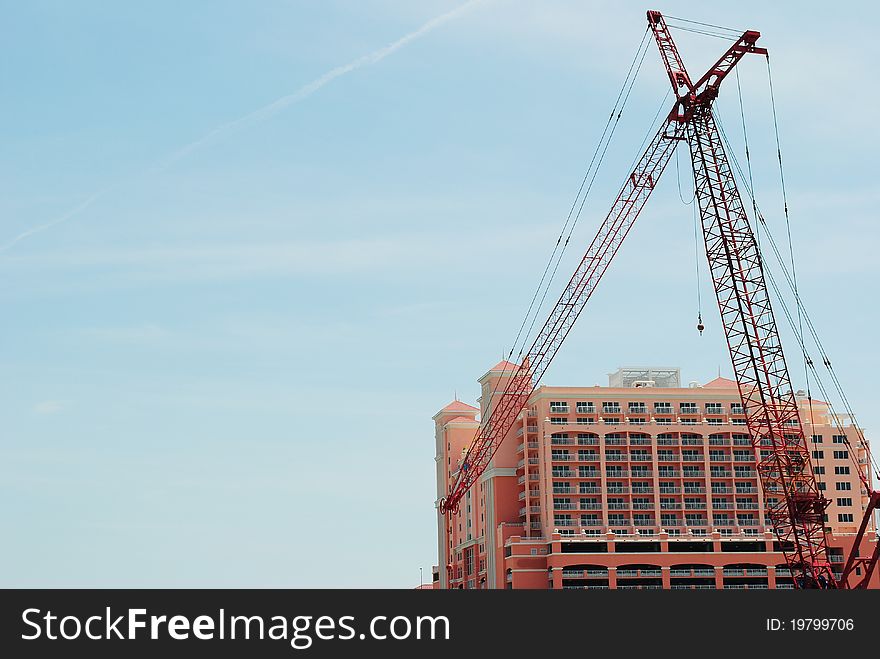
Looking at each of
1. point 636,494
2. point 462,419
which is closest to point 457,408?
point 462,419

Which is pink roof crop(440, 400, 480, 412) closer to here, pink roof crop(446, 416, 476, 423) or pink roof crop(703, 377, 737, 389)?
pink roof crop(446, 416, 476, 423)

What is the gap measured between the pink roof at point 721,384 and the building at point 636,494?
5.27 feet

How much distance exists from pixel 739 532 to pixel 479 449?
115 feet

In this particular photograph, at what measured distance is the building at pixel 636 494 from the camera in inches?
6029

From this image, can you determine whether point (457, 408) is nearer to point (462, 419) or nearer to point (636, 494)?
point (462, 419)

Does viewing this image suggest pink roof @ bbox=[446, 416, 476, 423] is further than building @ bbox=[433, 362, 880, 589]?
Yes

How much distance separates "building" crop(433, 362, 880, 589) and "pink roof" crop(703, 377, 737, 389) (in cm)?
161

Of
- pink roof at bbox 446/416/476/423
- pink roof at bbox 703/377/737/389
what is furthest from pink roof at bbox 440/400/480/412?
pink roof at bbox 703/377/737/389

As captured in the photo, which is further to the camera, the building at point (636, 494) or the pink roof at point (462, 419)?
the pink roof at point (462, 419)

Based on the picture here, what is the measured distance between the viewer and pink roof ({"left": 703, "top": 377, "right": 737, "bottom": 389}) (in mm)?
169950

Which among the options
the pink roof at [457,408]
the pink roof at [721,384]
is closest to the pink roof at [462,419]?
the pink roof at [457,408]

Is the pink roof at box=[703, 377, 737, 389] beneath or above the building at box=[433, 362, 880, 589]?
above

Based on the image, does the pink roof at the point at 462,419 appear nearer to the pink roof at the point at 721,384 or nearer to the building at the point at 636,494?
the building at the point at 636,494
